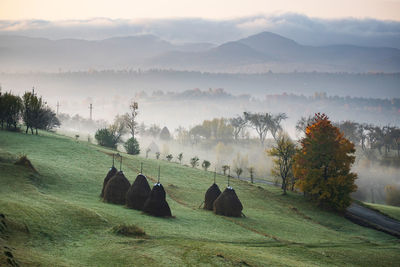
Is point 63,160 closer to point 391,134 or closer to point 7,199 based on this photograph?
point 7,199

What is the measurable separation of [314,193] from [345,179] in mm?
4724

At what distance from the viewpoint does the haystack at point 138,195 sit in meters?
38.9

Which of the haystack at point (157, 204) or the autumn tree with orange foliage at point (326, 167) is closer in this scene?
the haystack at point (157, 204)

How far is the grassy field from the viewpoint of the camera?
2444 centimetres

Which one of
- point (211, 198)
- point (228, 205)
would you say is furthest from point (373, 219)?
point (211, 198)

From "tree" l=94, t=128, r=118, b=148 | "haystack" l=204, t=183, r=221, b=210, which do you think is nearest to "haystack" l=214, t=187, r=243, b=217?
"haystack" l=204, t=183, r=221, b=210

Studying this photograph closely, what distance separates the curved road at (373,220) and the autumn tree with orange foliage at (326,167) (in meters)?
2.44

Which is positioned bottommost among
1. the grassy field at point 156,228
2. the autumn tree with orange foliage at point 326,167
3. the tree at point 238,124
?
the grassy field at point 156,228

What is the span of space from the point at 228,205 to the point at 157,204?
31.1 feet

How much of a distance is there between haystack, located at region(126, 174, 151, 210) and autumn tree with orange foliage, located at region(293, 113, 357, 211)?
29936 millimetres

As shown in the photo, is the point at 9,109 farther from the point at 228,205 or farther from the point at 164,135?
the point at 164,135

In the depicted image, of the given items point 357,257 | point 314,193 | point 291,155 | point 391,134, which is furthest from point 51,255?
point 391,134

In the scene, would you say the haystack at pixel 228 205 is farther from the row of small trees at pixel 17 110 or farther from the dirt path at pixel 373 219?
the row of small trees at pixel 17 110

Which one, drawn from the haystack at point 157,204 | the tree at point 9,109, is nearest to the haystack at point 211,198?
the haystack at point 157,204
